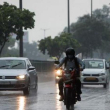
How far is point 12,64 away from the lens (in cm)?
2567

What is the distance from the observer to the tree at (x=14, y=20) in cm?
4625

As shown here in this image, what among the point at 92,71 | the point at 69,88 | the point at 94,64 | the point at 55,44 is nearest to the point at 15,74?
the point at 69,88

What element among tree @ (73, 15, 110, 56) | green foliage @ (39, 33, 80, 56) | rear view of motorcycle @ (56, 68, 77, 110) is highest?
tree @ (73, 15, 110, 56)

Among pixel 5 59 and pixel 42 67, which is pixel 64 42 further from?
pixel 5 59

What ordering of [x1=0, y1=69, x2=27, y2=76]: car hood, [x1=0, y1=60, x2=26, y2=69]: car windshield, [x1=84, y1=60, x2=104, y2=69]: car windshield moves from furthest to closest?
[x1=84, y1=60, x2=104, y2=69]: car windshield < [x1=0, y1=60, x2=26, y2=69]: car windshield < [x1=0, y1=69, x2=27, y2=76]: car hood

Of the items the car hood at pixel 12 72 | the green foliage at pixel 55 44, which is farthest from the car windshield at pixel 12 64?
the green foliage at pixel 55 44

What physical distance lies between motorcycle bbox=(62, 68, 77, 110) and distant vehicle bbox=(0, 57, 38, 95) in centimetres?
755

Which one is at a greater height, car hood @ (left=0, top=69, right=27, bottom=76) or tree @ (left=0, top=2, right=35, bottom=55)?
tree @ (left=0, top=2, right=35, bottom=55)

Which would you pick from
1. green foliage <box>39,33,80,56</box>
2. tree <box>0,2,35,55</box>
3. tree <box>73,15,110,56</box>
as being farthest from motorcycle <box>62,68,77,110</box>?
tree <box>73,15,110,56</box>

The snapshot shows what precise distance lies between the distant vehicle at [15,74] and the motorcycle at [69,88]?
7550 mm

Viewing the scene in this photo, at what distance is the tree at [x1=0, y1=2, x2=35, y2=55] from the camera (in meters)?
46.2

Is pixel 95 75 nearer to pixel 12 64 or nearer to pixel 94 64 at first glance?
pixel 94 64

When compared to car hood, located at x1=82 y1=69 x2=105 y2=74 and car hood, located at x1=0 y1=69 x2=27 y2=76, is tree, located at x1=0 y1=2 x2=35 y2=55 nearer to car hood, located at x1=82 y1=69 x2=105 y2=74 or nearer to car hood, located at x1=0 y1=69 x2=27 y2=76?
car hood, located at x1=82 y1=69 x2=105 y2=74

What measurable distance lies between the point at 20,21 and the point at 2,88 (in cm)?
2210
